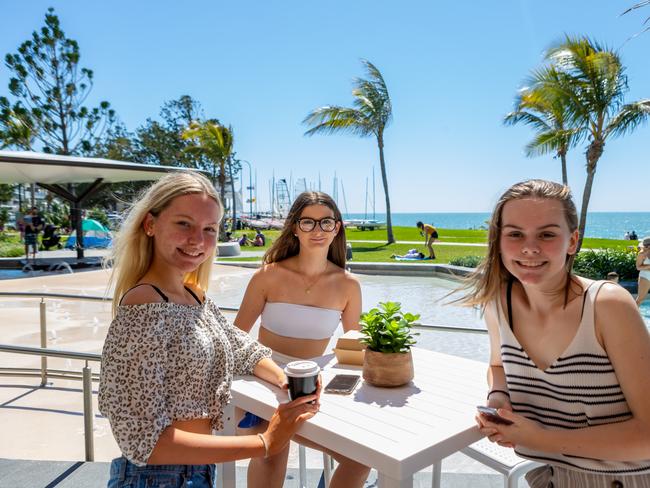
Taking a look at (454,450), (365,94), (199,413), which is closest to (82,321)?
(199,413)

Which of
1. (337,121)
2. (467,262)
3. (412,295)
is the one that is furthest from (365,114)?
(412,295)

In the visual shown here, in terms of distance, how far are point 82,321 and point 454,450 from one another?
6.90m

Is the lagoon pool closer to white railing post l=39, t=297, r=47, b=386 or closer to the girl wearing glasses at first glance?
the girl wearing glasses

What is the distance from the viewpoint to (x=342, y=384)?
158cm

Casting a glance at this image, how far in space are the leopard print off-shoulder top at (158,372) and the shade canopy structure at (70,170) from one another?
753 cm

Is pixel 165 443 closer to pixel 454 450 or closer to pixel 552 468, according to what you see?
pixel 454 450

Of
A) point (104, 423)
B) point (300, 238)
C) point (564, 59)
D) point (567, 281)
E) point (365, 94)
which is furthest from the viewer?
point (365, 94)

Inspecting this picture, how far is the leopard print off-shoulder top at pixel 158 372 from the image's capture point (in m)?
1.14

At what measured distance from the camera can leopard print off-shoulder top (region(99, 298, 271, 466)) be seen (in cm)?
114

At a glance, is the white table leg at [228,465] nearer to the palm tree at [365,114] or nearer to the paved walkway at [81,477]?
the paved walkway at [81,477]

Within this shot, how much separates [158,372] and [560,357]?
1123 mm

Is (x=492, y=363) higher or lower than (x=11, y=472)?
higher

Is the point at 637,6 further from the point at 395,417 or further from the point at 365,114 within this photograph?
the point at 365,114

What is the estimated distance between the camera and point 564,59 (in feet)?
41.3
